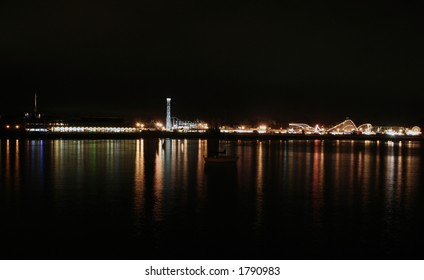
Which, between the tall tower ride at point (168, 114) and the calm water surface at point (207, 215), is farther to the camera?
the tall tower ride at point (168, 114)

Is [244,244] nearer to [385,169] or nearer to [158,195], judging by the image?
[158,195]

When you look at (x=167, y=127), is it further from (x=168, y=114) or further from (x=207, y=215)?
(x=207, y=215)

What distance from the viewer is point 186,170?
17.5m

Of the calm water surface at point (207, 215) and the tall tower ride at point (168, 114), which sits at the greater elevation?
the tall tower ride at point (168, 114)

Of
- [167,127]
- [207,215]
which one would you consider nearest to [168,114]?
[167,127]

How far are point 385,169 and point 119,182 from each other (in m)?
11.3

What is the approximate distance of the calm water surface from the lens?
698 centimetres

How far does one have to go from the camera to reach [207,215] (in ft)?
30.7

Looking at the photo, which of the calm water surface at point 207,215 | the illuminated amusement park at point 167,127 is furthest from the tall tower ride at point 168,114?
the calm water surface at point 207,215

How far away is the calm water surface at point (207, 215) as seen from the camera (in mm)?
6980

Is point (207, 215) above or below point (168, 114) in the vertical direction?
below

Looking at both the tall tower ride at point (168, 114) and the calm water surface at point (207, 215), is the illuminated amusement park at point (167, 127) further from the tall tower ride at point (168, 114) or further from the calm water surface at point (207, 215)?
the calm water surface at point (207, 215)

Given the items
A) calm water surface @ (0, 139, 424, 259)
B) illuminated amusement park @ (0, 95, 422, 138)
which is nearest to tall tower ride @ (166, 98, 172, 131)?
illuminated amusement park @ (0, 95, 422, 138)
